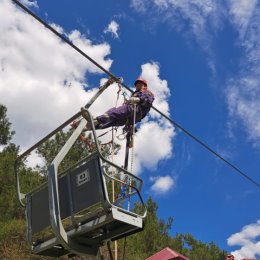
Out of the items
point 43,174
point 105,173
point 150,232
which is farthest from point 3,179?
point 105,173

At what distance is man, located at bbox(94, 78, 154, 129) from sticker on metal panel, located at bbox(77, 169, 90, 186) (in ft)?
4.43

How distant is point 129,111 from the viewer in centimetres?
656

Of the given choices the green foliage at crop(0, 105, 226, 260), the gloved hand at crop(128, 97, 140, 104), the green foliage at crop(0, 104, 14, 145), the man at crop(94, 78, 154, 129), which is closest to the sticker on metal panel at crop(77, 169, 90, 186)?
the man at crop(94, 78, 154, 129)

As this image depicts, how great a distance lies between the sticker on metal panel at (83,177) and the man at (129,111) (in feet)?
4.43

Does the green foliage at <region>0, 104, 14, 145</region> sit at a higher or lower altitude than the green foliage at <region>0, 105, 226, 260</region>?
higher

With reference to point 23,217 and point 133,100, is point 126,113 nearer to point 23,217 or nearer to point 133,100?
point 133,100

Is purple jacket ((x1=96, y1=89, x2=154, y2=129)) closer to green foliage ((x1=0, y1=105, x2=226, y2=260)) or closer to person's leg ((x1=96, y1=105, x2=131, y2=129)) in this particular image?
person's leg ((x1=96, y1=105, x2=131, y2=129))

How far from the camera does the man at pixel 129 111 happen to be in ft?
21.0

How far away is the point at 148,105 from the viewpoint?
22.0 feet

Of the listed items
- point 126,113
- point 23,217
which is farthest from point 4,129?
point 126,113

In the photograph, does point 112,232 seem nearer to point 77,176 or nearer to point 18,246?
point 77,176

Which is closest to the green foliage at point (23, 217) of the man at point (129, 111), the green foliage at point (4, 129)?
the green foliage at point (4, 129)

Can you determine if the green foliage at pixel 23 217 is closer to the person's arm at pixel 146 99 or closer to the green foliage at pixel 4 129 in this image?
the green foliage at pixel 4 129

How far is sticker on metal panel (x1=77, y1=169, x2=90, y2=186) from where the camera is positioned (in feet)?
16.6
